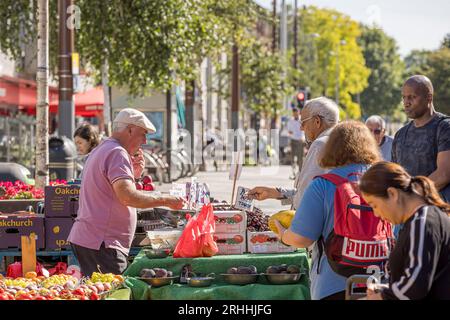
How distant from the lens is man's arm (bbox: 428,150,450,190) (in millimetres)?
7668

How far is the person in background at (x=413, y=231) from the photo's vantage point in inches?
174

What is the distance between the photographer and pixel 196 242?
6828 millimetres

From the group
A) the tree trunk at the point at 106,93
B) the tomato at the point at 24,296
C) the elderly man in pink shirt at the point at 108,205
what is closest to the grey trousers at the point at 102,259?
the elderly man in pink shirt at the point at 108,205

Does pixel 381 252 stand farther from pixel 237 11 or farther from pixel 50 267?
pixel 237 11

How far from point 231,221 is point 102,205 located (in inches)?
36.8

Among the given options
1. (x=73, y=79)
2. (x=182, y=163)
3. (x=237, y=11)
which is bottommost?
(x=182, y=163)

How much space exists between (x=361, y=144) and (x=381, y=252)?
1.94ft

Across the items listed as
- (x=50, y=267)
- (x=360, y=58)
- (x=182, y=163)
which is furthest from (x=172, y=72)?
(x=360, y=58)

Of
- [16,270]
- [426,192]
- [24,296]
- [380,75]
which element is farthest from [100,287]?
[380,75]

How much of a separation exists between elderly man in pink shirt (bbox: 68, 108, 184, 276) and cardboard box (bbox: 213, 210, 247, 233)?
0.33 meters

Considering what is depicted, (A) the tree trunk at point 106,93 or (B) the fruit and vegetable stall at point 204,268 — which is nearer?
(B) the fruit and vegetable stall at point 204,268

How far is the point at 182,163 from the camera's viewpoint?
92.7ft

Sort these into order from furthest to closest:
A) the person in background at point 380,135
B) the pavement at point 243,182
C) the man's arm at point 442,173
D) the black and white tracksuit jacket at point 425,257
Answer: the pavement at point 243,182, the person in background at point 380,135, the man's arm at point 442,173, the black and white tracksuit jacket at point 425,257

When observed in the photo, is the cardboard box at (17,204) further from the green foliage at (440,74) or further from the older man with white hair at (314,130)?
the green foliage at (440,74)
